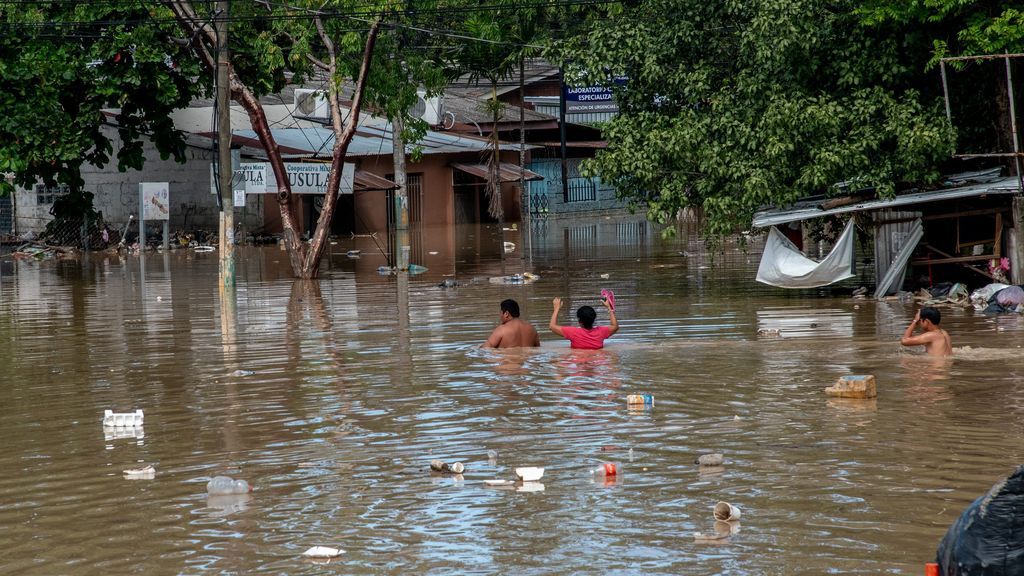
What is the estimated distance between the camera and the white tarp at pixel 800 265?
19.7 m

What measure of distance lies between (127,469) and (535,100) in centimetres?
4436

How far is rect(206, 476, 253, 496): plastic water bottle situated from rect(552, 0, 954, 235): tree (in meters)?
12.2

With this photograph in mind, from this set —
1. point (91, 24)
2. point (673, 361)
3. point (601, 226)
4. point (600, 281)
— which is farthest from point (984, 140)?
point (601, 226)

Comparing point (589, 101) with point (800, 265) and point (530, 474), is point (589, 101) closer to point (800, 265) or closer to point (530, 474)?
point (800, 265)

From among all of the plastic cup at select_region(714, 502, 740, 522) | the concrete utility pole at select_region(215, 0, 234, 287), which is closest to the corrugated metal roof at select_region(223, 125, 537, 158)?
the concrete utility pole at select_region(215, 0, 234, 287)

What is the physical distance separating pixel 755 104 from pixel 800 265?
8.87 feet

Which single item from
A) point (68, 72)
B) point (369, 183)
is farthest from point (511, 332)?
point (369, 183)

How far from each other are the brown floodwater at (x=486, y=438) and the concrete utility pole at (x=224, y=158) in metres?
0.69

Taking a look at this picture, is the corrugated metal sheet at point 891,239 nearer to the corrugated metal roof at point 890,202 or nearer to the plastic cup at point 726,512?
the corrugated metal roof at point 890,202

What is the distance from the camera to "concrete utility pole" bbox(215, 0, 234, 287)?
63.4 feet

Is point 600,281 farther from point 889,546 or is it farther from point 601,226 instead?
point 601,226

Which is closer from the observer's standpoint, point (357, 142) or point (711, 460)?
point (711, 460)

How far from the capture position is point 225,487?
324 inches

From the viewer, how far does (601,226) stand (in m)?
45.3
